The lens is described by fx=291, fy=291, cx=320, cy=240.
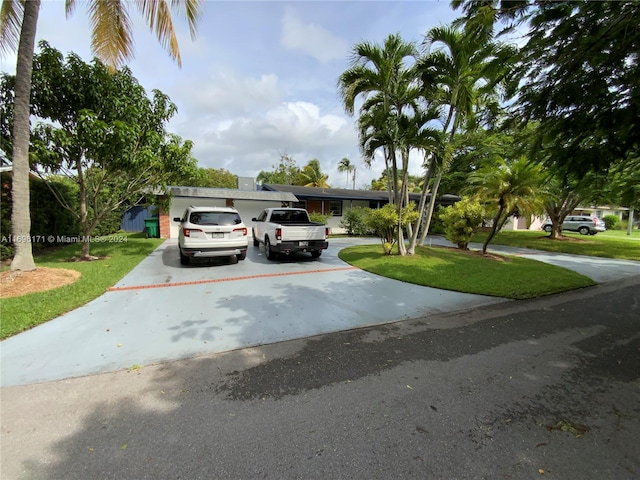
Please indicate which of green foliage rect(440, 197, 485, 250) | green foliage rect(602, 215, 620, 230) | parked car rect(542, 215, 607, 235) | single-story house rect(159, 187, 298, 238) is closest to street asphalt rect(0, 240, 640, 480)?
green foliage rect(440, 197, 485, 250)

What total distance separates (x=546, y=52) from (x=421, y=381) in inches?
191

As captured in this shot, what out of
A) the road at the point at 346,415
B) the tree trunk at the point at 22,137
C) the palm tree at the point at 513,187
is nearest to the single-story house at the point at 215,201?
the tree trunk at the point at 22,137

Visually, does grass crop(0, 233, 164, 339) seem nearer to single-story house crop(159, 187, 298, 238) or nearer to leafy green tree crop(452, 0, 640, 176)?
single-story house crop(159, 187, 298, 238)

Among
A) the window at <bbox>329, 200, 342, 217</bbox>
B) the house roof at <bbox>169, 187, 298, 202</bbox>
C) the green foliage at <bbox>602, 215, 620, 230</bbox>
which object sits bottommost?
the green foliage at <bbox>602, 215, 620, 230</bbox>

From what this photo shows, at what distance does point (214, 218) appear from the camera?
27.8 ft

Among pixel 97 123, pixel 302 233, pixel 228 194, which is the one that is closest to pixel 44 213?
pixel 97 123

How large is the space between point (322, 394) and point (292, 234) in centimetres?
668

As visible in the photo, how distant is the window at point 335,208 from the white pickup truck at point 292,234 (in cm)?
1095

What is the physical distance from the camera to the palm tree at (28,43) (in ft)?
20.0

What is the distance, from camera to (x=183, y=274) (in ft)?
24.8

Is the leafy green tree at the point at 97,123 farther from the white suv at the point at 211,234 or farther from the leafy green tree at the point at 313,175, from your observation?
the leafy green tree at the point at 313,175

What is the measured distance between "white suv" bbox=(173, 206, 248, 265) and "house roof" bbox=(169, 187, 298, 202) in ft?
26.4

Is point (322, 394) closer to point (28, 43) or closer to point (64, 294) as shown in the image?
point (64, 294)

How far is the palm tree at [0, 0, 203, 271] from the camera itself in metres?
6.09
